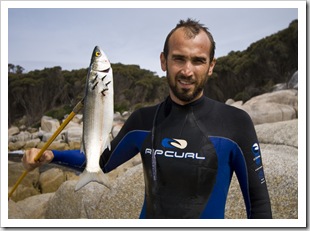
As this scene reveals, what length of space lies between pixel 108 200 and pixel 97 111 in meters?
3.21

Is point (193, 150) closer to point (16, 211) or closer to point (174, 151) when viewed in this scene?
point (174, 151)

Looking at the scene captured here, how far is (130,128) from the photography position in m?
2.52

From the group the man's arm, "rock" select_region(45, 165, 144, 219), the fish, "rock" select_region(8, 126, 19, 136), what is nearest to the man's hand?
the fish

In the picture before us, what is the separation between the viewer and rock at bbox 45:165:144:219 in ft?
15.5

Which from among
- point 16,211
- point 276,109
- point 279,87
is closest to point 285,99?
point 276,109

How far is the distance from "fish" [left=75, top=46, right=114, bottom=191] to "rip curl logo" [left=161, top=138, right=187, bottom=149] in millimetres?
523

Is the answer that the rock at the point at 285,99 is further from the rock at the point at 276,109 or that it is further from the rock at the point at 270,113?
the rock at the point at 270,113

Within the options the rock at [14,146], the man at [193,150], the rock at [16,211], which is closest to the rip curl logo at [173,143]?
the man at [193,150]

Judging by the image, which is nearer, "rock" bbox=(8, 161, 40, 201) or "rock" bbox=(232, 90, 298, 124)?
"rock" bbox=(8, 161, 40, 201)

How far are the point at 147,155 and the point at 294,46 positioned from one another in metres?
9.13

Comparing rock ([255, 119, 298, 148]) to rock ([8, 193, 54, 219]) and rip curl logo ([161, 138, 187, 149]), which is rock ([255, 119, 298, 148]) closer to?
rip curl logo ([161, 138, 187, 149])

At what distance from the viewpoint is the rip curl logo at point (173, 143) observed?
7.75ft

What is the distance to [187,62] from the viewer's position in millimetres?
2270

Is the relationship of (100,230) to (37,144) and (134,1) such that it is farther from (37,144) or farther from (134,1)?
(37,144)
